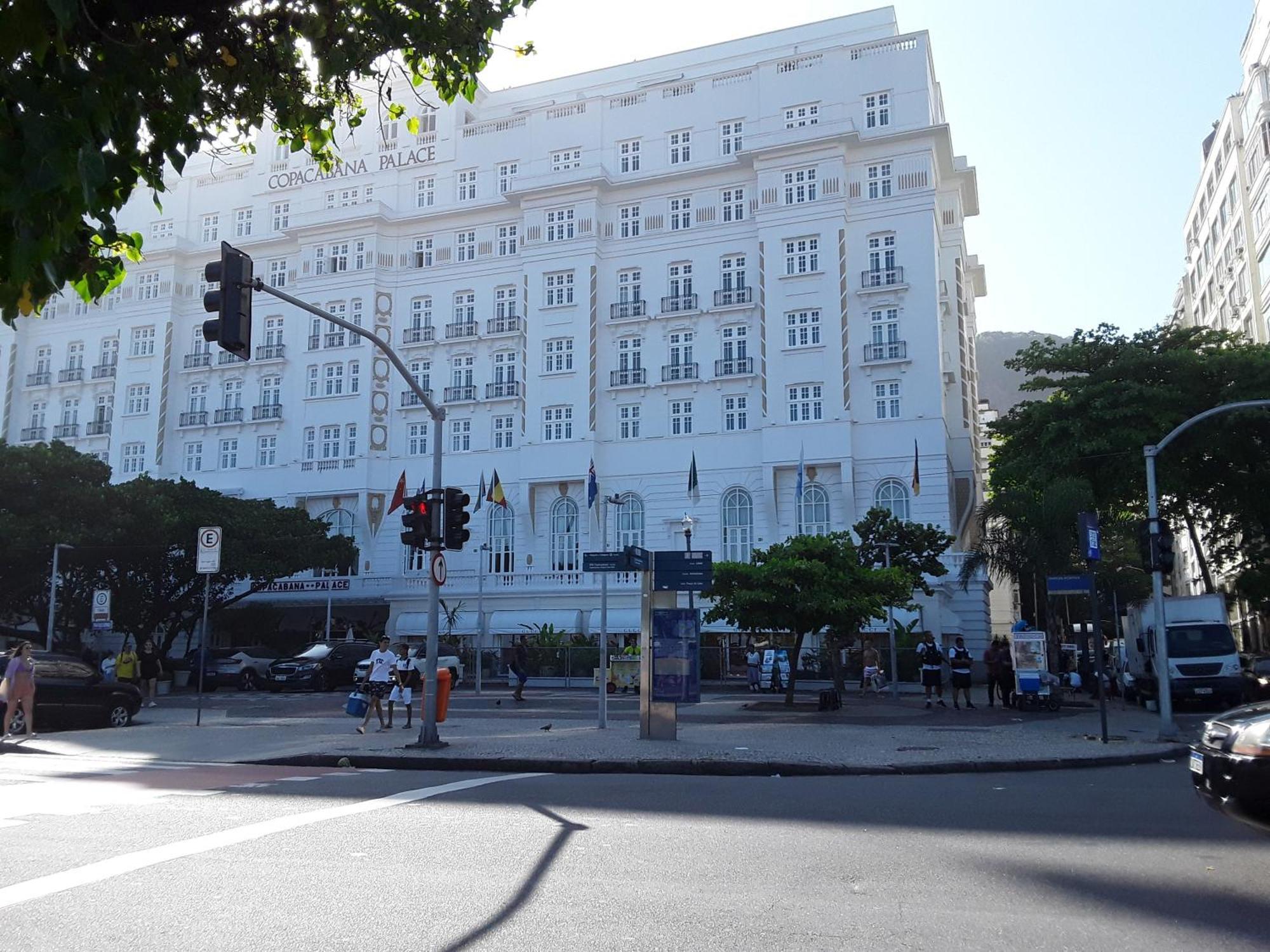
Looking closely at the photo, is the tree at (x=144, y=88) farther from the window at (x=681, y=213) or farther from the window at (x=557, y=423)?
the window at (x=681, y=213)

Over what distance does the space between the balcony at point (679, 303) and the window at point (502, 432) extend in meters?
9.63

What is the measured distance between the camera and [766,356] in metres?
49.2

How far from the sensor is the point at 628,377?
52.0 metres

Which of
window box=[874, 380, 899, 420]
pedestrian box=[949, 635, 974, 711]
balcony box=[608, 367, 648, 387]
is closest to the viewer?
pedestrian box=[949, 635, 974, 711]

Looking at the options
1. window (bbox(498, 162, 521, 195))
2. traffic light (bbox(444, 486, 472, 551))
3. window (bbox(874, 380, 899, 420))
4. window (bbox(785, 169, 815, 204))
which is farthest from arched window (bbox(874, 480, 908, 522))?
traffic light (bbox(444, 486, 472, 551))

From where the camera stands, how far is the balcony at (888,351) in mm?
47125

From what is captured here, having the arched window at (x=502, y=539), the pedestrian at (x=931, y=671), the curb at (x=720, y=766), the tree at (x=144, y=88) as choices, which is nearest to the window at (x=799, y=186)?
the arched window at (x=502, y=539)

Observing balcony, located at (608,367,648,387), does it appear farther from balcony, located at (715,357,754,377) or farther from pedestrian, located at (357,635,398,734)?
pedestrian, located at (357,635,398,734)

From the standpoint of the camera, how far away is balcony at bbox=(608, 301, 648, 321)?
171 ft

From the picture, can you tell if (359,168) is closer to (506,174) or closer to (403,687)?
(506,174)

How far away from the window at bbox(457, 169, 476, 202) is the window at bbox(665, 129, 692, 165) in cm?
1070

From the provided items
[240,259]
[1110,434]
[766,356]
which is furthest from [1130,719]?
[766,356]

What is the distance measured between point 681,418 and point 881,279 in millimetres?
10966

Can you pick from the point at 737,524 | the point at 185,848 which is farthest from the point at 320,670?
the point at 185,848
